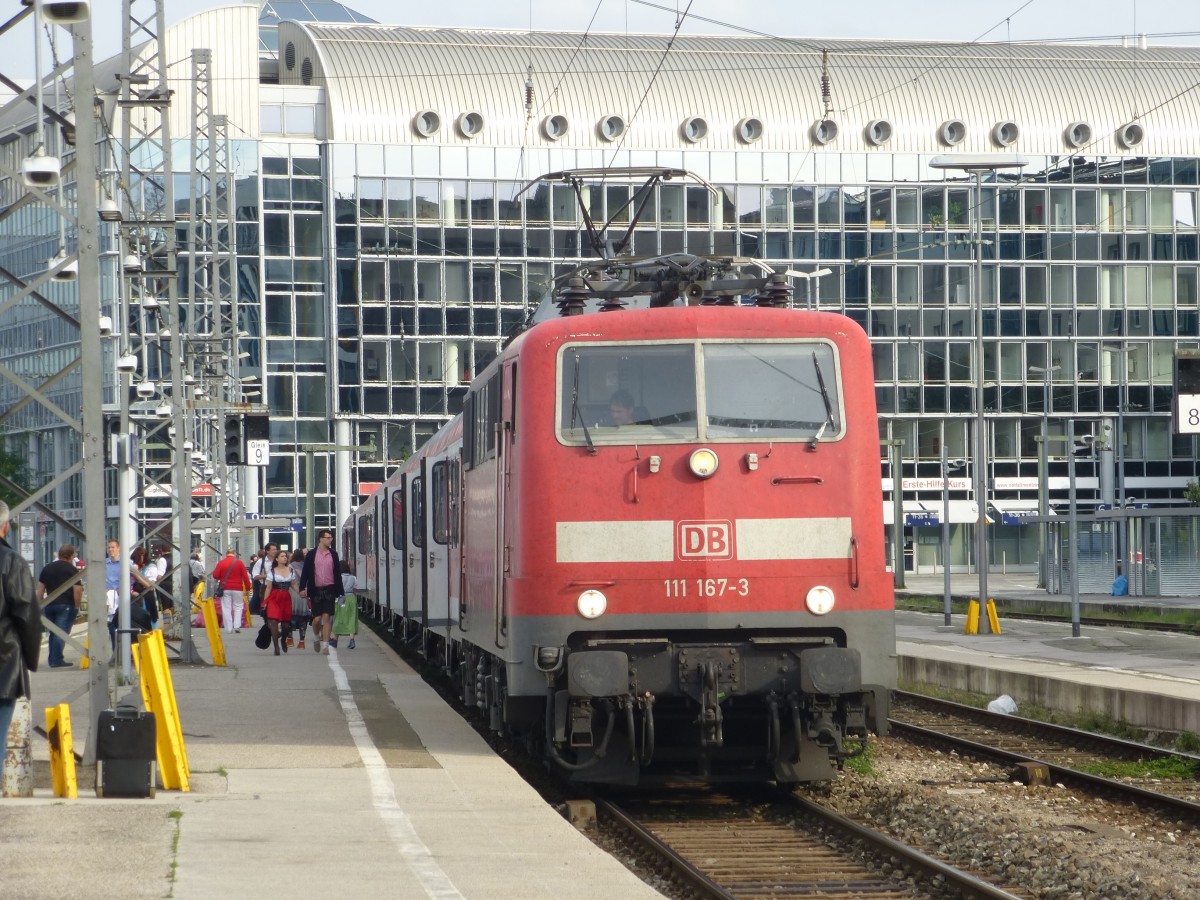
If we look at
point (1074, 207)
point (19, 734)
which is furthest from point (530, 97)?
point (19, 734)

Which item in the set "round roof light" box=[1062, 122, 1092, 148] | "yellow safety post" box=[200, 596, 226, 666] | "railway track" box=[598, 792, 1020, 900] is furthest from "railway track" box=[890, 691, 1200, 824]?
"round roof light" box=[1062, 122, 1092, 148]

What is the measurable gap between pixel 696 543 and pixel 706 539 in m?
0.07

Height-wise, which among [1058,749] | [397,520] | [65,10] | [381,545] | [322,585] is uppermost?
[65,10]

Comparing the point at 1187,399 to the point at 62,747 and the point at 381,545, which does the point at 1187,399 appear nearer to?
the point at 62,747

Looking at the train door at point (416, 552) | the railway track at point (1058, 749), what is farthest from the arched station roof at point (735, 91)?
the railway track at point (1058, 749)

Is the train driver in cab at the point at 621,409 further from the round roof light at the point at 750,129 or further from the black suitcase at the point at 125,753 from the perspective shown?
the round roof light at the point at 750,129

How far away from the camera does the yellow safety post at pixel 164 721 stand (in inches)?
408

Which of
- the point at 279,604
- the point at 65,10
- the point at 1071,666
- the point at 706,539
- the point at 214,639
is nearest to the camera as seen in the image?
the point at 65,10

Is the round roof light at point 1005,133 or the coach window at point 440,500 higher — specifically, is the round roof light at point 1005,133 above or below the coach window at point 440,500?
above

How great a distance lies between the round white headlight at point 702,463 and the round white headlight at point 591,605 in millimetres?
974

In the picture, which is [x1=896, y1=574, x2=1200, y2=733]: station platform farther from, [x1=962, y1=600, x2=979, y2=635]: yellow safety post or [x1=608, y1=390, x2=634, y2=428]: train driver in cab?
[x1=608, y1=390, x2=634, y2=428]: train driver in cab

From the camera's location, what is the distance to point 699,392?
37.6 ft

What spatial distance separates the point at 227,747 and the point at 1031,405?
5634 centimetres

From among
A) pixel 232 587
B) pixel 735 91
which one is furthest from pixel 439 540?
pixel 735 91
